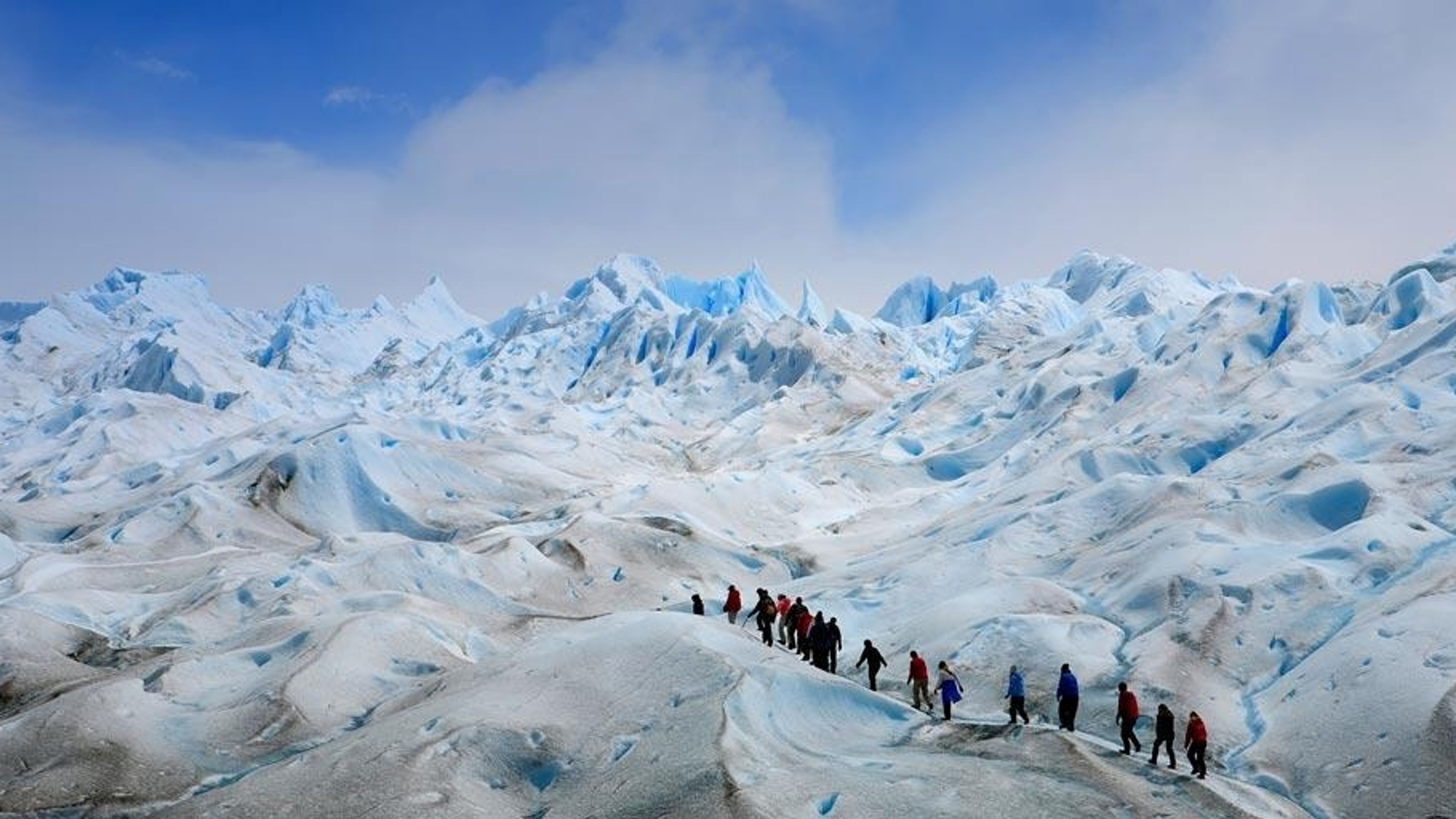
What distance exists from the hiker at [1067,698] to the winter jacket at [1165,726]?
1.56 metres

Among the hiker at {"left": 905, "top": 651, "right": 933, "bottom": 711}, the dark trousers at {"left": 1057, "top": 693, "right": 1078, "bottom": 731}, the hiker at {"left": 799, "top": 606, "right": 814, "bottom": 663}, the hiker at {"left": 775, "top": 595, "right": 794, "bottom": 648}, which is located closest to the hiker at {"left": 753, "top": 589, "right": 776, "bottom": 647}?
the hiker at {"left": 775, "top": 595, "right": 794, "bottom": 648}

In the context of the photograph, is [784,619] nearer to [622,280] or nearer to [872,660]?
[872,660]

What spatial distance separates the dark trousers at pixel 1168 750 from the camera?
16922mm

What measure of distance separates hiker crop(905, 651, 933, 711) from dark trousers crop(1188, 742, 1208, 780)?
5109 millimetres

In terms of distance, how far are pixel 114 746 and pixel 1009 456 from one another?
165 feet

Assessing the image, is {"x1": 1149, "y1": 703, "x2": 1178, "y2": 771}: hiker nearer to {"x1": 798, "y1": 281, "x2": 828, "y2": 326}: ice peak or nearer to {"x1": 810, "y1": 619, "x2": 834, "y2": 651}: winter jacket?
{"x1": 810, "y1": 619, "x2": 834, "y2": 651}: winter jacket

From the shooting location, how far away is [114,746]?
64.6 ft

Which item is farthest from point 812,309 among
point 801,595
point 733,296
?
point 801,595

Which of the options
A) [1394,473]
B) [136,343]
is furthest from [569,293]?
[1394,473]

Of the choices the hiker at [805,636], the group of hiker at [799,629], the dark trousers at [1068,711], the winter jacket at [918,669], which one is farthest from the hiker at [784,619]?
the dark trousers at [1068,711]

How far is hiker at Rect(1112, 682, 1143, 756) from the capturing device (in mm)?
17281

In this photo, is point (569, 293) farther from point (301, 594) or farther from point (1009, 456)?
point (301, 594)

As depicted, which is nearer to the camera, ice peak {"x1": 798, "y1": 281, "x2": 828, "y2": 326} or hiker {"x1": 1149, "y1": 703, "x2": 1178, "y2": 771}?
hiker {"x1": 1149, "y1": 703, "x2": 1178, "y2": 771}

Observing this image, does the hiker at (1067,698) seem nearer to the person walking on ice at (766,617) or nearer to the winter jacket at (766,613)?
the person walking on ice at (766,617)
